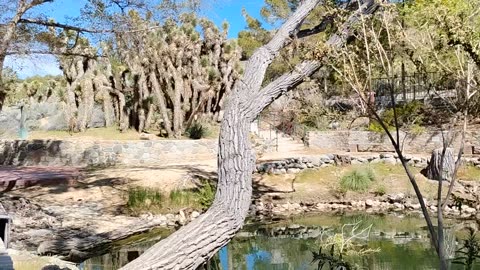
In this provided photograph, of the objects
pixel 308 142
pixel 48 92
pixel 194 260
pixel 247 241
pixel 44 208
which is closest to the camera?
pixel 194 260

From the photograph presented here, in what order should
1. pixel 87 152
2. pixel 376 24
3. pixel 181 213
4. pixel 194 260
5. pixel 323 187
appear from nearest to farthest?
pixel 194 260 < pixel 376 24 < pixel 181 213 < pixel 323 187 < pixel 87 152

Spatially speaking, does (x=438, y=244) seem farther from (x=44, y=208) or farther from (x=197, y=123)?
(x=197, y=123)

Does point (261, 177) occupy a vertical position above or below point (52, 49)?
below

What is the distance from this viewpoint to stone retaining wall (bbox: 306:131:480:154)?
1253cm

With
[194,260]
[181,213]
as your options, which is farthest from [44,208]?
[194,260]

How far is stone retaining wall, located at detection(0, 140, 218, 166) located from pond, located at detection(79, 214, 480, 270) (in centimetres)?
459

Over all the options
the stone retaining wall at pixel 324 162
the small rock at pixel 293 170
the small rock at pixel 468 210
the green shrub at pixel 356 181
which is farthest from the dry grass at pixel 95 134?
the small rock at pixel 468 210

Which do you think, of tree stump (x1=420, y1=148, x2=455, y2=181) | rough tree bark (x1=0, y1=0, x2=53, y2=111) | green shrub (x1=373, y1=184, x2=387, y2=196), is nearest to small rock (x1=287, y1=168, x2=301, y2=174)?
green shrub (x1=373, y1=184, x2=387, y2=196)

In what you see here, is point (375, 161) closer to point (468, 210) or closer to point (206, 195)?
point (468, 210)

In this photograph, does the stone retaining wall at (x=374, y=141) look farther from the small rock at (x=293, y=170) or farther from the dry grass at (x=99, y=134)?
the dry grass at (x=99, y=134)

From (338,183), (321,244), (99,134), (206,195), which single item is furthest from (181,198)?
(99,134)

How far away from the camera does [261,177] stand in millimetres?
11906

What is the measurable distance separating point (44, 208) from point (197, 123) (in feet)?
22.1

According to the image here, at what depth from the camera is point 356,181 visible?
11.1 m
